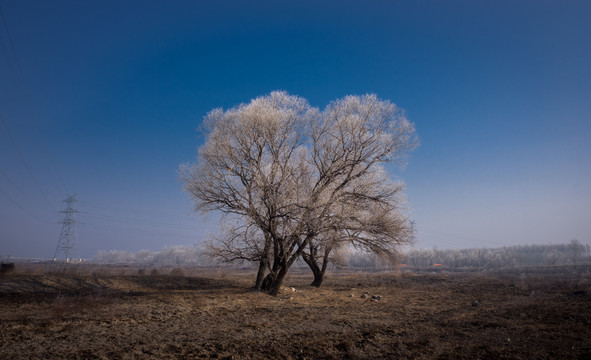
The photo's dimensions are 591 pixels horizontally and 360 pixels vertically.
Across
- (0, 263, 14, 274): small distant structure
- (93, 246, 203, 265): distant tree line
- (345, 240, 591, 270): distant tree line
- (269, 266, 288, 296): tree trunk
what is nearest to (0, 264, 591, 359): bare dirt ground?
(269, 266, 288, 296): tree trunk

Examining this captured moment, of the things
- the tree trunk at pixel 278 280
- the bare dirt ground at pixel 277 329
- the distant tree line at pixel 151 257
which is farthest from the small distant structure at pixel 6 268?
the distant tree line at pixel 151 257

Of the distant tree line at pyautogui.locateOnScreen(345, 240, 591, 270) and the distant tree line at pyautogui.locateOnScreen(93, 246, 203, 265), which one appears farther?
the distant tree line at pyautogui.locateOnScreen(93, 246, 203, 265)

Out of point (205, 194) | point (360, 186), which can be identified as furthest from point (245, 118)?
point (360, 186)

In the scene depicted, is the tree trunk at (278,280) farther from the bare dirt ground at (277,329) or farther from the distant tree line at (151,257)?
the distant tree line at (151,257)

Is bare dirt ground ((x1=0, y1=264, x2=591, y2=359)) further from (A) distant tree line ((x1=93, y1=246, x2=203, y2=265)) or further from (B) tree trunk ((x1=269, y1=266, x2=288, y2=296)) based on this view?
(A) distant tree line ((x1=93, y1=246, x2=203, y2=265))

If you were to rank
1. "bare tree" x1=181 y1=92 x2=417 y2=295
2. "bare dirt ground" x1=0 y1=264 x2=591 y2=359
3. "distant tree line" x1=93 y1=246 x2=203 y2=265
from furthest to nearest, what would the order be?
"distant tree line" x1=93 y1=246 x2=203 y2=265 → "bare tree" x1=181 y1=92 x2=417 y2=295 → "bare dirt ground" x1=0 y1=264 x2=591 y2=359

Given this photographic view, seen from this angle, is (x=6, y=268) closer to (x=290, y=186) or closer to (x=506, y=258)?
(x=290, y=186)

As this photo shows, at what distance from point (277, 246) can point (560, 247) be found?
138105mm

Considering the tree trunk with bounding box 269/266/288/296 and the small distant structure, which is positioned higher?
the small distant structure

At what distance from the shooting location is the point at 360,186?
55.6 feet

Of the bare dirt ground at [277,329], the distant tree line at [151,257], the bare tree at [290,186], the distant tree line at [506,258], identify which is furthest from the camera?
the distant tree line at [151,257]

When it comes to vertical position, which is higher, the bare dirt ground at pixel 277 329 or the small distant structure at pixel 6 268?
the small distant structure at pixel 6 268

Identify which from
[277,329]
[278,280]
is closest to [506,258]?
[278,280]

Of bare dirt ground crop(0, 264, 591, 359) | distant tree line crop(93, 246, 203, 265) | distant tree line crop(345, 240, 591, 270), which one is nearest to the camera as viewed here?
bare dirt ground crop(0, 264, 591, 359)
